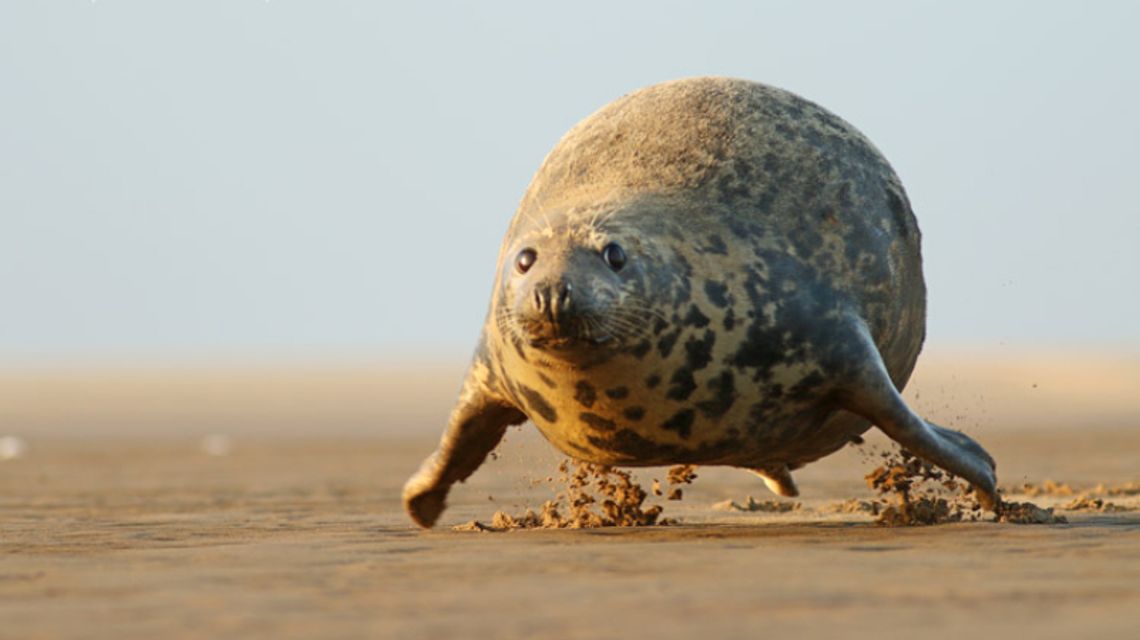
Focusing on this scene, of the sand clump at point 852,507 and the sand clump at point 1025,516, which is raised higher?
the sand clump at point 852,507

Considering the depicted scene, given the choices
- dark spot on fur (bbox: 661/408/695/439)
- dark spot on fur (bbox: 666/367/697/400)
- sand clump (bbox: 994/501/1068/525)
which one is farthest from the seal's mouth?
sand clump (bbox: 994/501/1068/525)

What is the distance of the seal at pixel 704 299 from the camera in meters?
6.93

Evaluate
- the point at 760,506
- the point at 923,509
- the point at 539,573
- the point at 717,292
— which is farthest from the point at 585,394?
the point at 760,506

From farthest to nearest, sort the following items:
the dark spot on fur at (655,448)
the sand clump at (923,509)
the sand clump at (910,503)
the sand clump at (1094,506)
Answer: the sand clump at (1094,506), the sand clump at (910,503), the sand clump at (923,509), the dark spot on fur at (655,448)

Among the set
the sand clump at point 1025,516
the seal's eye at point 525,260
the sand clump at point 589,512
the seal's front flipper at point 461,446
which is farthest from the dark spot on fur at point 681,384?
the sand clump at point 1025,516

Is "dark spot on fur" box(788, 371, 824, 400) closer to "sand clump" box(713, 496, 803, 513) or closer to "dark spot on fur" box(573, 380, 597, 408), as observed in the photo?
A: "dark spot on fur" box(573, 380, 597, 408)

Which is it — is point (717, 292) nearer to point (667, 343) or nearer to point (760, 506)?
point (667, 343)

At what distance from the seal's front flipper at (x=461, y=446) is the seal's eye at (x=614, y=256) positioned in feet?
4.66

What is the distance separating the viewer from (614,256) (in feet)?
22.6

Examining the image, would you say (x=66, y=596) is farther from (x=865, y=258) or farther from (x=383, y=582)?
(x=865, y=258)

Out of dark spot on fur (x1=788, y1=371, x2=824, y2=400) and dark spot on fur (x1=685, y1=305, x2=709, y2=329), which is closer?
dark spot on fur (x1=685, y1=305, x2=709, y2=329)

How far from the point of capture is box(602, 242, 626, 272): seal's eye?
271 inches

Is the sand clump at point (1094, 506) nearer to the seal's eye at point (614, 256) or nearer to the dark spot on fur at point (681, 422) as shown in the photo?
the dark spot on fur at point (681, 422)

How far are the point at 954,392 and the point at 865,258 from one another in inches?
1659
